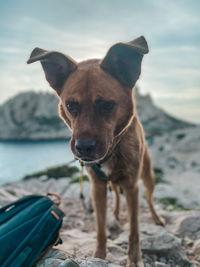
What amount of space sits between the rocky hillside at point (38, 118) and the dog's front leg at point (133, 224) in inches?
1263

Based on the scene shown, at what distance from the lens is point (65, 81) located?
9.88 ft

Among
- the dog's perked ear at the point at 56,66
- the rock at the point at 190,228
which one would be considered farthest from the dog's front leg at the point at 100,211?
the rock at the point at 190,228

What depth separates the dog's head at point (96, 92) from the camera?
2.56 meters

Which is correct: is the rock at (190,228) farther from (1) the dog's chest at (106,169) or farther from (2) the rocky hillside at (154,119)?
(2) the rocky hillside at (154,119)

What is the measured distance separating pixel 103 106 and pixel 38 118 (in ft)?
120

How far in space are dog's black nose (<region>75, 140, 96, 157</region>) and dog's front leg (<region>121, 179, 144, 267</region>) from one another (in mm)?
980

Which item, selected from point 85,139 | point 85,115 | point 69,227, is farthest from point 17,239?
point 69,227

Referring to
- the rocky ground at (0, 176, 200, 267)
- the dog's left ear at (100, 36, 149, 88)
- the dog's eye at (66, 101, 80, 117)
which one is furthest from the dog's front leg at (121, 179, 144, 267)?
the dog's left ear at (100, 36, 149, 88)

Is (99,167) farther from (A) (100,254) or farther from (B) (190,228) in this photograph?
(B) (190,228)

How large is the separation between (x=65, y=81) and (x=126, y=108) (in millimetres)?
732

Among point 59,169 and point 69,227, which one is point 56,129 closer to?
point 59,169

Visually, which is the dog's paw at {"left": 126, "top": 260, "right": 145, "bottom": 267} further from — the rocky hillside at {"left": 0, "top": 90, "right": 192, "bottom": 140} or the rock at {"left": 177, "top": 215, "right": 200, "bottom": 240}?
the rocky hillside at {"left": 0, "top": 90, "right": 192, "bottom": 140}

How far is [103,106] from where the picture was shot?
2.65 metres

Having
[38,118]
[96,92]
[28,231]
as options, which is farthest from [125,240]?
[38,118]
